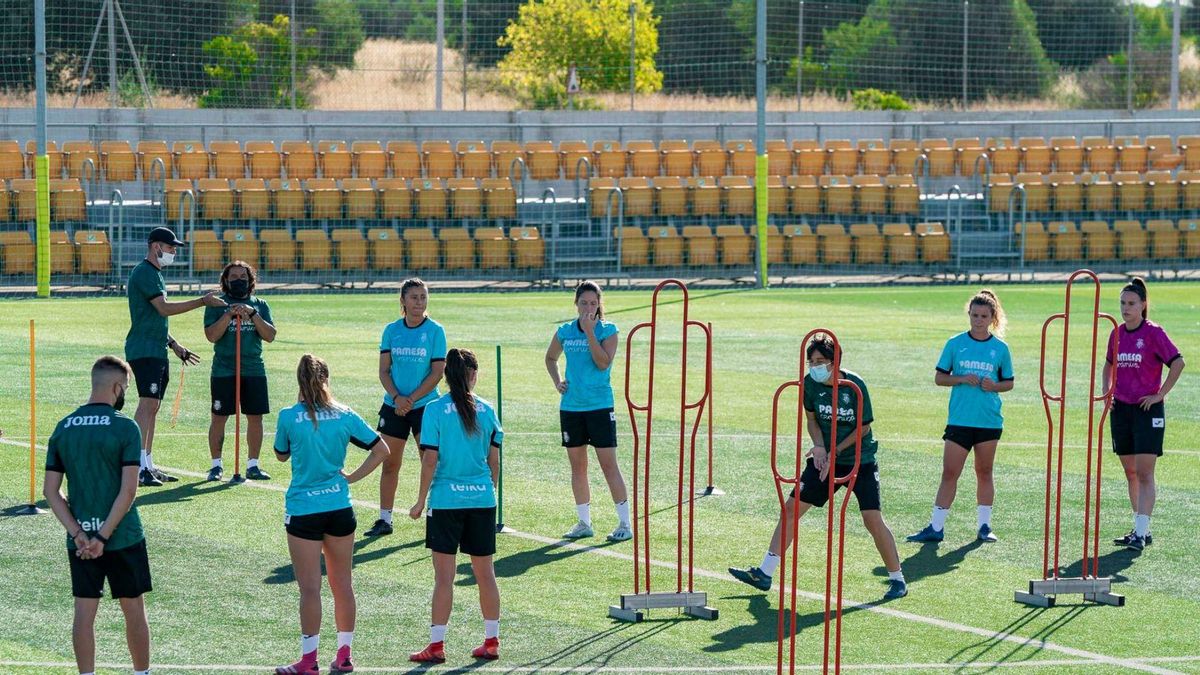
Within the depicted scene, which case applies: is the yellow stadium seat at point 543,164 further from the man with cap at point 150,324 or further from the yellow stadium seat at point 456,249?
the man with cap at point 150,324

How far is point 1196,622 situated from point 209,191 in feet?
77.4

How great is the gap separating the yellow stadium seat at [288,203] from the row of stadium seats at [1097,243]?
14.6 m

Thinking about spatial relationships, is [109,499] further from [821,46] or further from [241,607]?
[821,46]

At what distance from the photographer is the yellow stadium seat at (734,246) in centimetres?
3162

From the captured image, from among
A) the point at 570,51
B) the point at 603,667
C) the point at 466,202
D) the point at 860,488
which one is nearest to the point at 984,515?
the point at 860,488

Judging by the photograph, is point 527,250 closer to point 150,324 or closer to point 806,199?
point 806,199

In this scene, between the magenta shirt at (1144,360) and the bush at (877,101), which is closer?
→ the magenta shirt at (1144,360)

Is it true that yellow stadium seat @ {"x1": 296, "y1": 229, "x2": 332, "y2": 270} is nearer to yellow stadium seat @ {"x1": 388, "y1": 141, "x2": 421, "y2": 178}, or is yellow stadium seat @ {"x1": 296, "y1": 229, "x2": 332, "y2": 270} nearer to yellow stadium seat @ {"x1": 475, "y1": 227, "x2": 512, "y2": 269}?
yellow stadium seat @ {"x1": 475, "y1": 227, "x2": 512, "y2": 269}

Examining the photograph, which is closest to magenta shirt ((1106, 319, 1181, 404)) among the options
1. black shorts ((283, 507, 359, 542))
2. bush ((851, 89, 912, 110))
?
black shorts ((283, 507, 359, 542))

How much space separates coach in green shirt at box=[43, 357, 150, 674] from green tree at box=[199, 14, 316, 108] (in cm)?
3107

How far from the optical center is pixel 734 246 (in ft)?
104

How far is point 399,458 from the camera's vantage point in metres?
12.4

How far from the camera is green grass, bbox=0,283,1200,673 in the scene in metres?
9.37

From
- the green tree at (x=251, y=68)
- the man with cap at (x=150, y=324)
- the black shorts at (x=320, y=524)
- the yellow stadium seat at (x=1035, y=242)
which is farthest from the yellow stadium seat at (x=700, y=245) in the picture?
the black shorts at (x=320, y=524)
